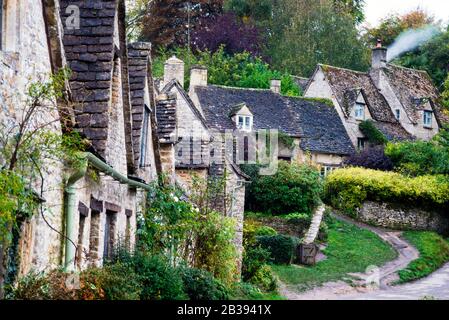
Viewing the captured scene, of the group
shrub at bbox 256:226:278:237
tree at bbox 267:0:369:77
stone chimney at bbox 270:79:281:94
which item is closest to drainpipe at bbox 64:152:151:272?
shrub at bbox 256:226:278:237

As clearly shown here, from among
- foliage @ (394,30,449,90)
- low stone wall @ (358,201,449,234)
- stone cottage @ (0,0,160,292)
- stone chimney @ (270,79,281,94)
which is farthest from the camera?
foliage @ (394,30,449,90)

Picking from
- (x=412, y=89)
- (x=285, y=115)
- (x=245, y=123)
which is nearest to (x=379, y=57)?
(x=412, y=89)

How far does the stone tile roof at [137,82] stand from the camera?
2111cm

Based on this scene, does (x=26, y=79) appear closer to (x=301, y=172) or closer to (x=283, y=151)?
(x=301, y=172)

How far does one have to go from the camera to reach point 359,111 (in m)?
61.3

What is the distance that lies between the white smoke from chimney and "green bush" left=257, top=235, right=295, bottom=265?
A: 41.6 meters

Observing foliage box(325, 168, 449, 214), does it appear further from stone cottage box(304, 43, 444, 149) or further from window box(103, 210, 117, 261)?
window box(103, 210, 117, 261)

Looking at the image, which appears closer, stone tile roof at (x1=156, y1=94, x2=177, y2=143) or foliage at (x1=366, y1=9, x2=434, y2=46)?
stone tile roof at (x1=156, y1=94, x2=177, y2=143)

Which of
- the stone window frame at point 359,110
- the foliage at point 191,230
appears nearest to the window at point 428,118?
the stone window frame at point 359,110

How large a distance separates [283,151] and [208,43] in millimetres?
21445

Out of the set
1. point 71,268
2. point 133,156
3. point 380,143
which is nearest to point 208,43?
point 380,143

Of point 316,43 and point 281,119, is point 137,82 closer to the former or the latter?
point 281,119

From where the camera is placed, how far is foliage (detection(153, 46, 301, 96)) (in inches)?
2574

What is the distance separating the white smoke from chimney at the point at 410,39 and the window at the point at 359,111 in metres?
17.2
